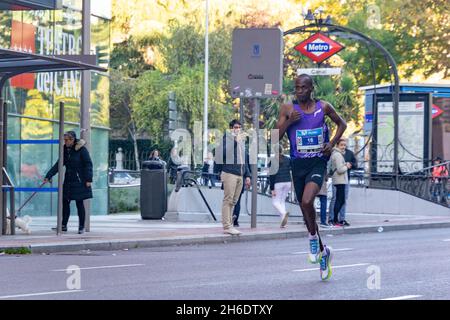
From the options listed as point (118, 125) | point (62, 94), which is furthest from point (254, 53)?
point (118, 125)

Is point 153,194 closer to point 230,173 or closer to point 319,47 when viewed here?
point 319,47

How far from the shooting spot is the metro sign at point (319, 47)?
27.5 meters

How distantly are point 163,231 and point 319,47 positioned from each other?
8665 millimetres

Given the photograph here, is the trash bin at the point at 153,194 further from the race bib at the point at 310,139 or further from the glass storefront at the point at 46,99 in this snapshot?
the race bib at the point at 310,139

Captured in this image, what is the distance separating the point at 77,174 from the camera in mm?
19594

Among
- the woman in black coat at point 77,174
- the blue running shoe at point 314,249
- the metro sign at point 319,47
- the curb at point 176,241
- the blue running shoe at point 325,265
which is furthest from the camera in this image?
the metro sign at point 319,47

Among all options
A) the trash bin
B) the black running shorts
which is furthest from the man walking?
the black running shorts

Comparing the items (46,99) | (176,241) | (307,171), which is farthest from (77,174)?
(307,171)

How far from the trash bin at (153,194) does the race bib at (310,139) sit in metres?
14.1

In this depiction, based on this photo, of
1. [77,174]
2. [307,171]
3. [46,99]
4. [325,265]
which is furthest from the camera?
[46,99]

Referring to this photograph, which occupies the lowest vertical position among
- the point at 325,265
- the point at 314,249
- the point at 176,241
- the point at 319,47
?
the point at 176,241

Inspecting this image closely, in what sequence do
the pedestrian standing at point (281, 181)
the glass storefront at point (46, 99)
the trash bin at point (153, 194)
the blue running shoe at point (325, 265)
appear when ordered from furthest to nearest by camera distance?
the trash bin at point (153, 194) → the glass storefront at point (46, 99) → the pedestrian standing at point (281, 181) → the blue running shoe at point (325, 265)

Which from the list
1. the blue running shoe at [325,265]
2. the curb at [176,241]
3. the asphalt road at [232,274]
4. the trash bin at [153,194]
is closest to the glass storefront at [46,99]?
the trash bin at [153,194]
